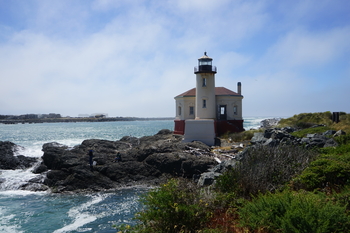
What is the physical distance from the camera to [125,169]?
57.9 ft

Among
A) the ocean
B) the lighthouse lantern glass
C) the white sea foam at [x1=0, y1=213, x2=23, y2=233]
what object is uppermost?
the lighthouse lantern glass

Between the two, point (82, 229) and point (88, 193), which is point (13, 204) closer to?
point (88, 193)

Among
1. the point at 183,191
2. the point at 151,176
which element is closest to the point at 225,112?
the point at 151,176

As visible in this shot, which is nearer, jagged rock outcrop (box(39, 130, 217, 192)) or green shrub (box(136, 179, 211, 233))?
green shrub (box(136, 179, 211, 233))

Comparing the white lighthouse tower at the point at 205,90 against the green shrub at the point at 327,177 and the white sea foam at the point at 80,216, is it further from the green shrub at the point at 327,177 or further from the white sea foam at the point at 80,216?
the green shrub at the point at 327,177

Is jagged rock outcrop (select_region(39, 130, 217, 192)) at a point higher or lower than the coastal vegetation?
lower

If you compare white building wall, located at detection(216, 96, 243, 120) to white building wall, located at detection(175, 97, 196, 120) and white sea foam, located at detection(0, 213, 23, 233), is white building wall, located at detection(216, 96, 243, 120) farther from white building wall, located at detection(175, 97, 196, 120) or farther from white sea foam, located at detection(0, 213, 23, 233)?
white sea foam, located at detection(0, 213, 23, 233)

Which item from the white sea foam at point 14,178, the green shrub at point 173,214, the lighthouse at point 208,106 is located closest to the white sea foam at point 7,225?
the white sea foam at point 14,178

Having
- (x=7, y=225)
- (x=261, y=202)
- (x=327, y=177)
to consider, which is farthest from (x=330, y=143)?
(x=7, y=225)

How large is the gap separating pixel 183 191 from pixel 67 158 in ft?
48.0

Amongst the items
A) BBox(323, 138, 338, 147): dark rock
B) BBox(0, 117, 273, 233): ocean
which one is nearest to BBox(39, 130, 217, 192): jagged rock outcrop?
BBox(0, 117, 273, 233): ocean

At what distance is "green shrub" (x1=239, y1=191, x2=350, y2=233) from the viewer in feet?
14.7

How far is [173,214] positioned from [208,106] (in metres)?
24.1

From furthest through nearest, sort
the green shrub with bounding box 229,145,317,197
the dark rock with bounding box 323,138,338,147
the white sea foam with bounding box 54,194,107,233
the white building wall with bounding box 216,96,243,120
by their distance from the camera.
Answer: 1. the white building wall with bounding box 216,96,243,120
2. the dark rock with bounding box 323,138,338,147
3. the white sea foam with bounding box 54,194,107,233
4. the green shrub with bounding box 229,145,317,197
